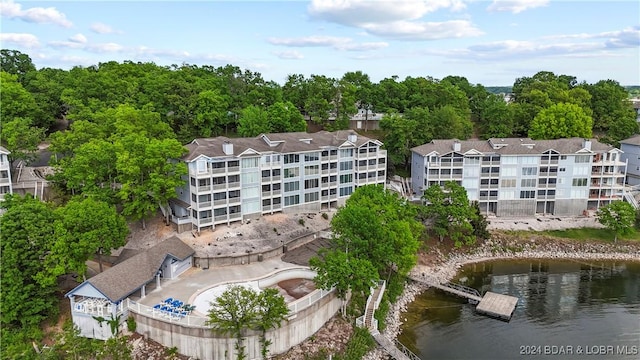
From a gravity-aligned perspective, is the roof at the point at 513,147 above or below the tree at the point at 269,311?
above

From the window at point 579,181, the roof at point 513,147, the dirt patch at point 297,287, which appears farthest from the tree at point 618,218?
the dirt patch at point 297,287

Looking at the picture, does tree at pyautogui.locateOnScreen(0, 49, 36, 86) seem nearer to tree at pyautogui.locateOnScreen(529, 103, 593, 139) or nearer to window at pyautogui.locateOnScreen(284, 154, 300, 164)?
window at pyautogui.locateOnScreen(284, 154, 300, 164)

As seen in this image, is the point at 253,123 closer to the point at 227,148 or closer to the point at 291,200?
the point at 291,200

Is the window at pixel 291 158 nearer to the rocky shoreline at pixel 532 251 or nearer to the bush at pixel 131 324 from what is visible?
the rocky shoreline at pixel 532 251

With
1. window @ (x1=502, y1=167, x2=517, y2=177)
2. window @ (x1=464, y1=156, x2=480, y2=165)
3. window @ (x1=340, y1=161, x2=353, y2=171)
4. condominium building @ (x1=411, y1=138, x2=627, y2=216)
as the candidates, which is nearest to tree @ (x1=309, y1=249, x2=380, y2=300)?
window @ (x1=340, y1=161, x2=353, y2=171)

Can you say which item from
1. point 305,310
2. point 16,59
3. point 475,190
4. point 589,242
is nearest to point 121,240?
point 305,310

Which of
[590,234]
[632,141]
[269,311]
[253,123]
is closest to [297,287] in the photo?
[269,311]
